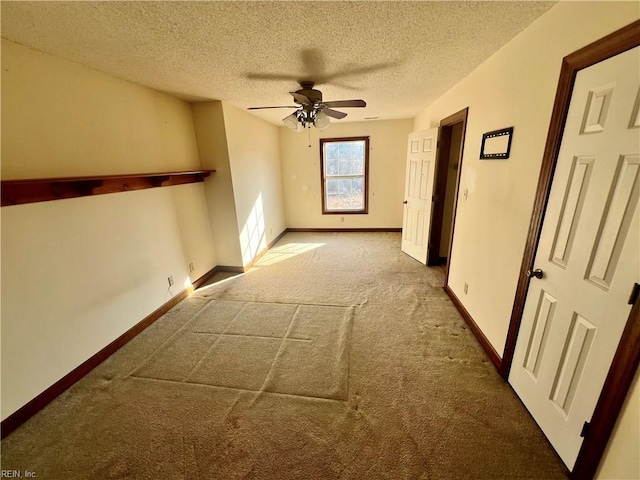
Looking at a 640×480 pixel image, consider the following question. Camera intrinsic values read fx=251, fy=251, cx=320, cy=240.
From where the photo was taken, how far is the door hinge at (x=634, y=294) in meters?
0.94

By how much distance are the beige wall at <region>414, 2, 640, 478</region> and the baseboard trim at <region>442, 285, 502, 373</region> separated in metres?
0.05

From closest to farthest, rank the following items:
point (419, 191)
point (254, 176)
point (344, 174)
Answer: point (419, 191) → point (254, 176) → point (344, 174)

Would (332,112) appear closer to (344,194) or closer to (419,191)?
(419,191)

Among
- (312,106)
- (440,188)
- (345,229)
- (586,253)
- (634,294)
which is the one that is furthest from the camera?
(345,229)

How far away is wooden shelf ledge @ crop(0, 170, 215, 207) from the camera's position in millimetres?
1477

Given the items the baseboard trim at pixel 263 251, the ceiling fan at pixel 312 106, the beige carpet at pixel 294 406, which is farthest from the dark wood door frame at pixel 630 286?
the baseboard trim at pixel 263 251

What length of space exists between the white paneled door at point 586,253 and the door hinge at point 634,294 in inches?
0.7

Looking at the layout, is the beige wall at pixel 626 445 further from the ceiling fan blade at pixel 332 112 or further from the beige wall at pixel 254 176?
the beige wall at pixel 254 176

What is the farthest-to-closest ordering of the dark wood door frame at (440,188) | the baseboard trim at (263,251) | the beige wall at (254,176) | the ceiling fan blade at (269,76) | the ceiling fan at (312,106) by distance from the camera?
the baseboard trim at (263,251) → the beige wall at (254,176) → the dark wood door frame at (440,188) → the ceiling fan at (312,106) → the ceiling fan blade at (269,76)

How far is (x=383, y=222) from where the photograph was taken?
5484 millimetres

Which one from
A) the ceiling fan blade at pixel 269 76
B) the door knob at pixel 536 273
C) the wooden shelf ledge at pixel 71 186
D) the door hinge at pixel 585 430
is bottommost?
the door hinge at pixel 585 430

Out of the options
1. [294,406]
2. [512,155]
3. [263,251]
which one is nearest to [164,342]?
[294,406]

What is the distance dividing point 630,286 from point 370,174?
4526mm

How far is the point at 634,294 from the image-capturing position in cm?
95
